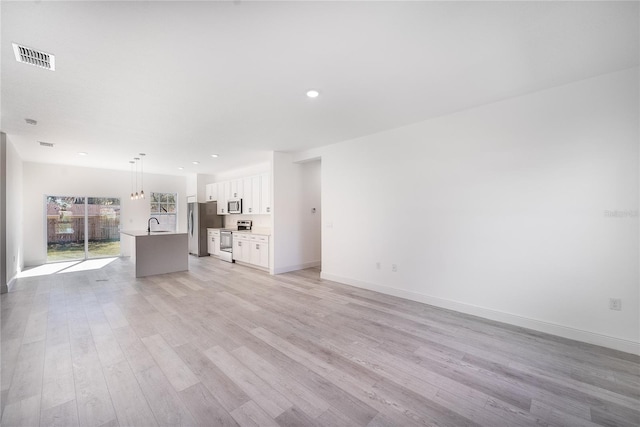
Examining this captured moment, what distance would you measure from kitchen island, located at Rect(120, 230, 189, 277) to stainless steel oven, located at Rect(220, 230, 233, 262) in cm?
123

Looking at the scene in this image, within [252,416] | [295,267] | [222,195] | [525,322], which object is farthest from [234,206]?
[525,322]

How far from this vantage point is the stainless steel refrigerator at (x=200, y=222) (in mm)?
8234

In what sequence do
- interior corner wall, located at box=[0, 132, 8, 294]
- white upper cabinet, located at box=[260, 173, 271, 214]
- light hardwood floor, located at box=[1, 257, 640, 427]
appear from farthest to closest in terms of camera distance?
white upper cabinet, located at box=[260, 173, 271, 214]
interior corner wall, located at box=[0, 132, 8, 294]
light hardwood floor, located at box=[1, 257, 640, 427]

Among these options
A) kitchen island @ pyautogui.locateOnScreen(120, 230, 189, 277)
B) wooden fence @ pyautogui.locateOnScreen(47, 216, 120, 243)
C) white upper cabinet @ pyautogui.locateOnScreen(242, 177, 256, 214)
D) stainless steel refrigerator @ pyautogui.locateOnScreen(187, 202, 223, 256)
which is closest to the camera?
kitchen island @ pyautogui.locateOnScreen(120, 230, 189, 277)

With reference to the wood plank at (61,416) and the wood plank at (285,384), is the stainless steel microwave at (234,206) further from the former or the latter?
the wood plank at (61,416)

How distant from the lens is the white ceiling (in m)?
1.77

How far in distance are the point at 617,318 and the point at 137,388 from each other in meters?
4.39

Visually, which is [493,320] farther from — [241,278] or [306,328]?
[241,278]

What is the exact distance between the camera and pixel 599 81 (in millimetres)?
2613

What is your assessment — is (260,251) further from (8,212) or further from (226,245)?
(8,212)

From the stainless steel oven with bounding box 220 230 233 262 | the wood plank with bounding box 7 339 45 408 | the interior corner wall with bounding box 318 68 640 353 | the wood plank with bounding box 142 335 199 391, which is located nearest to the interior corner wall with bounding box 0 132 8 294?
the wood plank with bounding box 7 339 45 408

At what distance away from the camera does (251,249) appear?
651 cm

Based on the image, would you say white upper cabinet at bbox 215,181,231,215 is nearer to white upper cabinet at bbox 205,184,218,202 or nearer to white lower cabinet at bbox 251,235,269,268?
white upper cabinet at bbox 205,184,218,202

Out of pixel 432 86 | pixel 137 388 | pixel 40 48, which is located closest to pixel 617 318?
pixel 432 86
